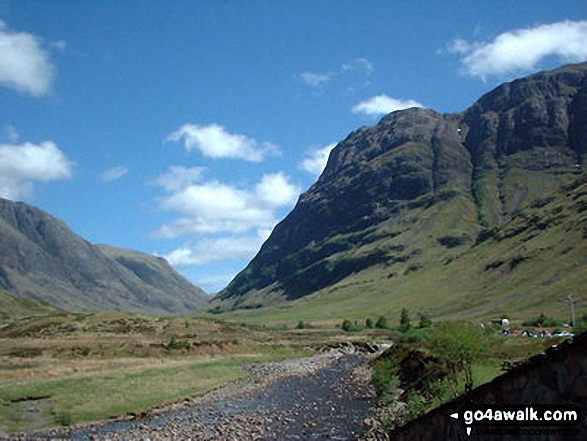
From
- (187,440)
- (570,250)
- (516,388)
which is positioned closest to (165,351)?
(187,440)

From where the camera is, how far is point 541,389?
9938mm

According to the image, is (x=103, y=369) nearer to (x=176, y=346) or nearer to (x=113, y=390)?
(x=113, y=390)

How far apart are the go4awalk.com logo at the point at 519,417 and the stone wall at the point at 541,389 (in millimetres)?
47

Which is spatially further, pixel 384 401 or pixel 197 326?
pixel 197 326

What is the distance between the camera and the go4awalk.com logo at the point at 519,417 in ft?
30.2

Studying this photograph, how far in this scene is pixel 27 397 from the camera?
48938mm

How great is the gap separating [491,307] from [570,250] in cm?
3978

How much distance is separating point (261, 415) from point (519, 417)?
118ft

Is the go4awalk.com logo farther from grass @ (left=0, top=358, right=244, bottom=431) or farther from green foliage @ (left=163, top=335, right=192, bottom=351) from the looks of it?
green foliage @ (left=163, top=335, right=192, bottom=351)

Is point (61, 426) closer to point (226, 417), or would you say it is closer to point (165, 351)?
point (226, 417)

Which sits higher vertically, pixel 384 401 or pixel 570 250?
pixel 570 250

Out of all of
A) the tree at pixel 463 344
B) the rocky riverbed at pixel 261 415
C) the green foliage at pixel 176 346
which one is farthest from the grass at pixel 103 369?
the tree at pixel 463 344

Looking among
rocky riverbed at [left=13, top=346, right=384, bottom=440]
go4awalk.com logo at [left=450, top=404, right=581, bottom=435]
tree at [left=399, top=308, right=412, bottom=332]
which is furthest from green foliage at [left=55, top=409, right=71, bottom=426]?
tree at [left=399, top=308, right=412, bottom=332]

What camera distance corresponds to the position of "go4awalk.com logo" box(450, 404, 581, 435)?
9.20 m
